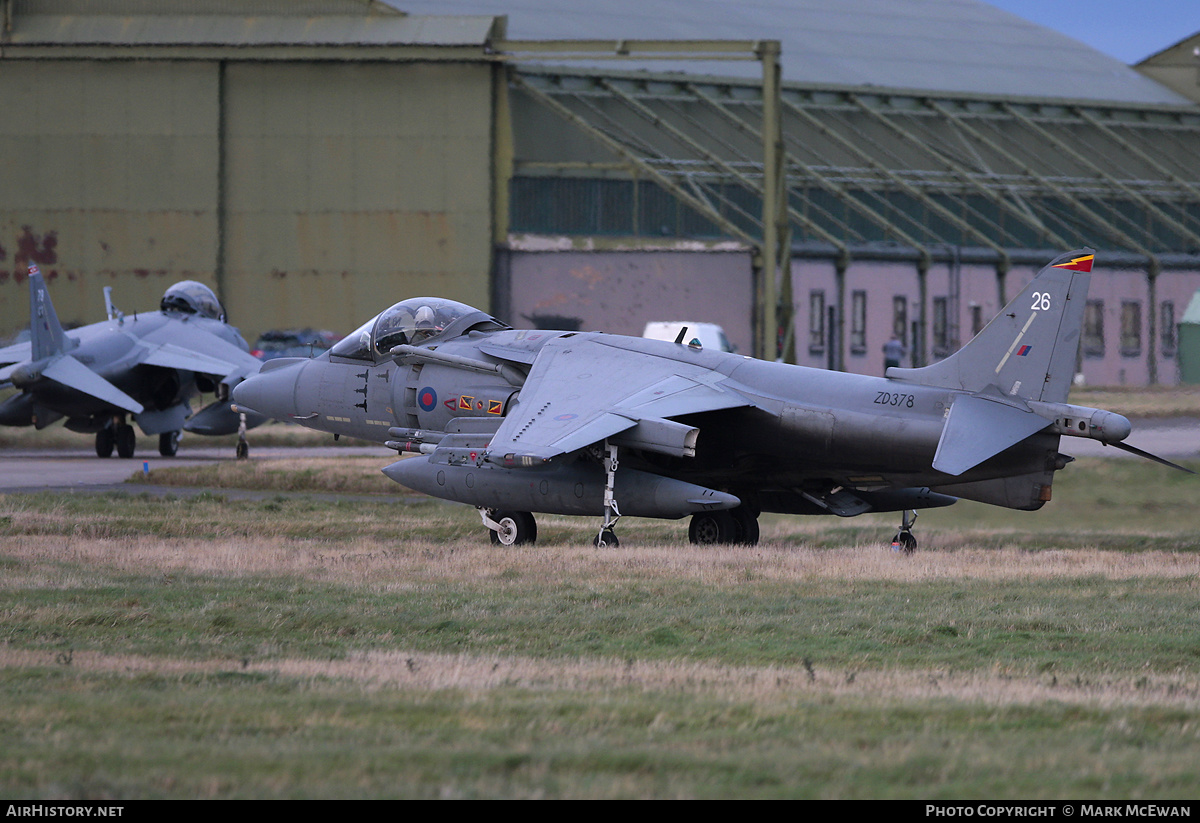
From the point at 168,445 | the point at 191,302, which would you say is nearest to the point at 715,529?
the point at 168,445

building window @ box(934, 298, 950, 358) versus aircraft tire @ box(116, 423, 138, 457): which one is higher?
building window @ box(934, 298, 950, 358)

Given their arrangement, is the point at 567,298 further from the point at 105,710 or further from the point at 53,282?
the point at 105,710

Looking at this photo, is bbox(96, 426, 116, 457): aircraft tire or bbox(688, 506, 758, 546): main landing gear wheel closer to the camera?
bbox(688, 506, 758, 546): main landing gear wheel

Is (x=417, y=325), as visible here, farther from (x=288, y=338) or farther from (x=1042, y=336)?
(x=288, y=338)

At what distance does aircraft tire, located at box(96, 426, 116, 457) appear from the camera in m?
32.4

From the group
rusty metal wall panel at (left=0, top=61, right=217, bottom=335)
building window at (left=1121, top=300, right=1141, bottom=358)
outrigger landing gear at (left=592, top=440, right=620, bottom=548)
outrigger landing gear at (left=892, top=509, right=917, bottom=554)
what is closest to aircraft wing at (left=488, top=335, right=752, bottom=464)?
outrigger landing gear at (left=592, top=440, right=620, bottom=548)

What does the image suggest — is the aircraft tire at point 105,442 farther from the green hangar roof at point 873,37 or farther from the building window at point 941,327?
the building window at point 941,327

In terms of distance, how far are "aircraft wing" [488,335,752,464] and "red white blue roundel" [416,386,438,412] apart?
1.69 meters

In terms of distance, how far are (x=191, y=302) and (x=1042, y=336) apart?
77.0 ft

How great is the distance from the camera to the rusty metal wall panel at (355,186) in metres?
46.9

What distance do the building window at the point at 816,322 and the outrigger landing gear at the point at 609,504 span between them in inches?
1349

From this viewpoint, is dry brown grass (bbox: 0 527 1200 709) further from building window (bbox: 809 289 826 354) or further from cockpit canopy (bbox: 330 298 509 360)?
building window (bbox: 809 289 826 354)

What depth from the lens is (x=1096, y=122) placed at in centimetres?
6284
